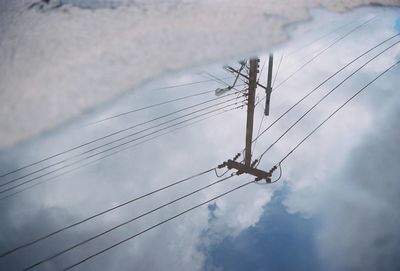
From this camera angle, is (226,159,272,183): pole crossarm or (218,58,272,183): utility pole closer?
(218,58,272,183): utility pole

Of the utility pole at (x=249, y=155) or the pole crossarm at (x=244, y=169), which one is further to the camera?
the pole crossarm at (x=244, y=169)

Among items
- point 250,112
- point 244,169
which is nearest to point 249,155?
point 244,169

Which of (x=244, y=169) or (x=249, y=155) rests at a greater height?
(x=249, y=155)

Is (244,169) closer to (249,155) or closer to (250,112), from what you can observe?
(249,155)

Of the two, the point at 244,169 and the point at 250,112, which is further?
the point at 244,169

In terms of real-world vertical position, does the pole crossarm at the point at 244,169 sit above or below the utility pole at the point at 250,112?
below

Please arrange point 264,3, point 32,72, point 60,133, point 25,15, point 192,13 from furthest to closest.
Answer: point 264,3, point 192,13, point 25,15, point 32,72, point 60,133

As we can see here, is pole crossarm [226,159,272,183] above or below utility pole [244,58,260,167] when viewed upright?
below

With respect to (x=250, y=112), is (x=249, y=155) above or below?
below

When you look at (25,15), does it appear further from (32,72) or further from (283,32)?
(283,32)

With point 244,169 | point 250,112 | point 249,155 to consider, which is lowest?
point 244,169

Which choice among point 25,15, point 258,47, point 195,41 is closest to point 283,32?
point 258,47
